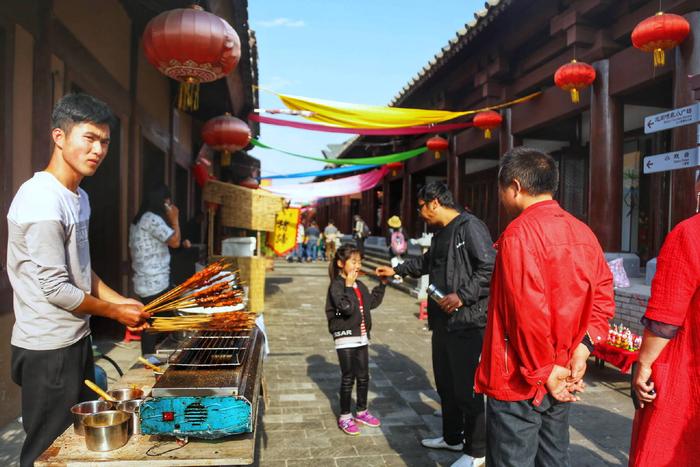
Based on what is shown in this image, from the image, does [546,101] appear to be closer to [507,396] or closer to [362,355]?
[362,355]

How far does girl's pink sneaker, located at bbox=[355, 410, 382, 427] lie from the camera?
434cm

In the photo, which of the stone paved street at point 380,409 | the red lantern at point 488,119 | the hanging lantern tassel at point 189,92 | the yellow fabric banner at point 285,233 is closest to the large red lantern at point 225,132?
the yellow fabric banner at point 285,233

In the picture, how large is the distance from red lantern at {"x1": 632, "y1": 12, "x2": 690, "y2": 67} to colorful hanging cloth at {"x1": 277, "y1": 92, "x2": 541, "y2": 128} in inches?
120

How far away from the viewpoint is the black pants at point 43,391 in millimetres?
2330

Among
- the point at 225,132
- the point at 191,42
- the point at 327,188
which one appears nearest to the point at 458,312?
the point at 191,42

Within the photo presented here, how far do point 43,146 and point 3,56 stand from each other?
0.79 meters

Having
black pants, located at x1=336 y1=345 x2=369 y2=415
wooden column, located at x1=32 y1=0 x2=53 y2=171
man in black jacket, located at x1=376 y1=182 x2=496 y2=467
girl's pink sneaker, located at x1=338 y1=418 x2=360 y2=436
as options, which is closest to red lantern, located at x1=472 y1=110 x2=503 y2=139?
man in black jacket, located at x1=376 y1=182 x2=496 y2=467

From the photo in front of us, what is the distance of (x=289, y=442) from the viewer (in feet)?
13.1

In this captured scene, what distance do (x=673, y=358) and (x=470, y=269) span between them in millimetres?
1519

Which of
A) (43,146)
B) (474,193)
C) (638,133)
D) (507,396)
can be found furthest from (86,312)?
(474,193)

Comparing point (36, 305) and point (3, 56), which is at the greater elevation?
point (3, 56)

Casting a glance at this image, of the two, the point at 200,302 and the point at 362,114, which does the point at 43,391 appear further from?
the point at 362,114

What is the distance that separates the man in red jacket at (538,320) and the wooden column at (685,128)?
4.42 meters

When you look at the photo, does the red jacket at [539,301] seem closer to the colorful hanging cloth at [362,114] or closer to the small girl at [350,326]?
the small girl at [350,326]
